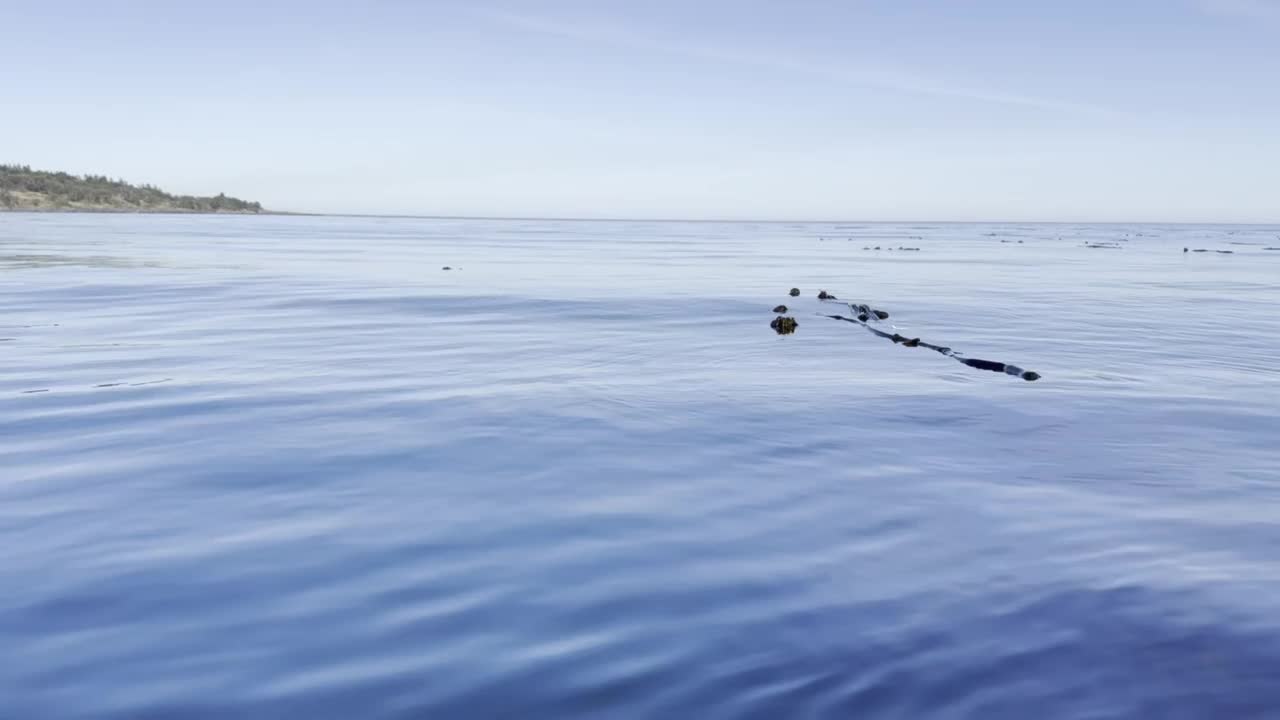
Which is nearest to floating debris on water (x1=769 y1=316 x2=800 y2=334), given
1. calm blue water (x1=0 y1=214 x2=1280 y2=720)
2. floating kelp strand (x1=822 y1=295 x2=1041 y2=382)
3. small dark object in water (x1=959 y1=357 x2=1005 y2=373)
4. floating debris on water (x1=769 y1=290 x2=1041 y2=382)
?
floating debris on water (x1=769 y1=290 x2=1041 y2=382)

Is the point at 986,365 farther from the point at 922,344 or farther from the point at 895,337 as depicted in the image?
the point at 895,337

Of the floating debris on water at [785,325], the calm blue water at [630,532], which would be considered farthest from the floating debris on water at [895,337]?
the calm blue water at [630,532]

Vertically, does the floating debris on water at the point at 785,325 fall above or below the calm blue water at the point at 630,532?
above

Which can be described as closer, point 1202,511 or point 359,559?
point 359,559

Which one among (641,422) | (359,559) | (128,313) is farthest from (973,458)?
(128,313)

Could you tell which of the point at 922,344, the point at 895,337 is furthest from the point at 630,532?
the point at 895,337

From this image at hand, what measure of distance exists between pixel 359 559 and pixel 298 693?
5.58 ft

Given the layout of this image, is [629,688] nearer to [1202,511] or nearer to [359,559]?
[359,559]

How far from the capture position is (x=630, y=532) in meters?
6.56

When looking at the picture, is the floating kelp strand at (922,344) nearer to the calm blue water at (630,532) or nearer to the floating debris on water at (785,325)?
the calm blue water at (630,532)

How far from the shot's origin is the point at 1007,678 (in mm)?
4398

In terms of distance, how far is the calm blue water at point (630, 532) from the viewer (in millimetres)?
4383

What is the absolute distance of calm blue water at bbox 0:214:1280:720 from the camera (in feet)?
14.4

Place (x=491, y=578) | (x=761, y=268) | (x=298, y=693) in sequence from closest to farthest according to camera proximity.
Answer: (x=298, y=693) → (x=491, y=578) → (x=761, y=268)
